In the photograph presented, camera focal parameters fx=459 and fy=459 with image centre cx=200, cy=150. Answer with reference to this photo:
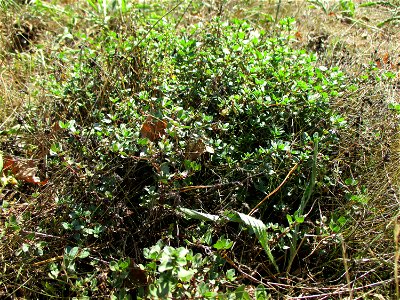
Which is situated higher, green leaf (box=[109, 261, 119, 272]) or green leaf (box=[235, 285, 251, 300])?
green leaf (box=[109, 261, 119, 272])

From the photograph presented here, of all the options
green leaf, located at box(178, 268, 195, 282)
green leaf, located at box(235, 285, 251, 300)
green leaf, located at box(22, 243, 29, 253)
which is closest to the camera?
green leaf, located at box(178, 268, 195, 282)

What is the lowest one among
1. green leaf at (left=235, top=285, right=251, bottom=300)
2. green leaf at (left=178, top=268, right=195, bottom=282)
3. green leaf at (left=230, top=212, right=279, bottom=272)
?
green leaf at (left=235, top=285, right=251, bottom=300)

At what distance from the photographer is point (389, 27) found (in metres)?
3.64

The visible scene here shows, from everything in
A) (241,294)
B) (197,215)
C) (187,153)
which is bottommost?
(241,294)

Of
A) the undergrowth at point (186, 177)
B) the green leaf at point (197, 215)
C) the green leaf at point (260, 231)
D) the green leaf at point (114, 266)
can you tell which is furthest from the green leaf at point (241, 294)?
the green leaf at point (114, 266)

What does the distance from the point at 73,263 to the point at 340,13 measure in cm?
342

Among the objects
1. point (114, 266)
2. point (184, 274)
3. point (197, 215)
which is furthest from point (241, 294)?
point (114, 266)

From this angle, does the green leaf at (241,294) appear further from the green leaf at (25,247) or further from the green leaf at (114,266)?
the green leaf at (25,247)

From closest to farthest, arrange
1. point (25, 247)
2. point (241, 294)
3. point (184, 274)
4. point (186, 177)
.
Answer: point (184, 274), point (241, 294), point (25, 247), point (186, 177)

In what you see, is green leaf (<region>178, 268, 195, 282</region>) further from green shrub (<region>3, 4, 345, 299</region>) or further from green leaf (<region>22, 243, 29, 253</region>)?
green leaf (<region>22, 243, 29, 253</region>)

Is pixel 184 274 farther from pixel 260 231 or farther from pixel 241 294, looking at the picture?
pixel 260 231

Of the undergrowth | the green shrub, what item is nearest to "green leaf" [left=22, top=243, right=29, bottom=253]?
the undergrowth

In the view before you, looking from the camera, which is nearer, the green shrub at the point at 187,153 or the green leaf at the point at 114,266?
the green leaf at the point at 114,266

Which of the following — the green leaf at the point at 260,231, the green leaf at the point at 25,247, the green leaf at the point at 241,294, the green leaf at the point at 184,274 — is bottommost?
the green leaf at the point at 241,294
